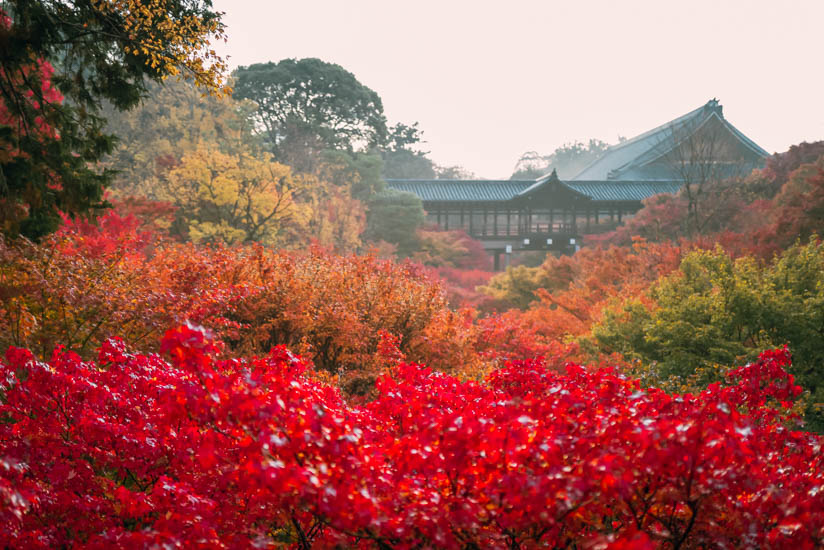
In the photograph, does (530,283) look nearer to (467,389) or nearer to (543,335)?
(543,335)

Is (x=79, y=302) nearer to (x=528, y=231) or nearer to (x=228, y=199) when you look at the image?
(x=228, y=199)

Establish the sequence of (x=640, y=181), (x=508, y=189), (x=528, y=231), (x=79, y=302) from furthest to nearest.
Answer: (x=640, y=181), (x=508, y=189), (x=528, y=231), (x=79, y=302)

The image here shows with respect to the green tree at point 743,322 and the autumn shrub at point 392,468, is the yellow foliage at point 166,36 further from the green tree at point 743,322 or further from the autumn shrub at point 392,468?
the green tree at point 743,322

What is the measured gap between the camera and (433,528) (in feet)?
6.75

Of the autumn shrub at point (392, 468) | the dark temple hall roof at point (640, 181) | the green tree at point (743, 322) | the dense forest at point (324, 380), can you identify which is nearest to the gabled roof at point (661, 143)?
the dark temple hall roof at point (640, 181)

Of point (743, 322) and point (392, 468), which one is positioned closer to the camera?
point (392, 468)

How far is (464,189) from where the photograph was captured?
1213 inches

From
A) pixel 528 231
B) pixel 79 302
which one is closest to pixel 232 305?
pixel 79 302

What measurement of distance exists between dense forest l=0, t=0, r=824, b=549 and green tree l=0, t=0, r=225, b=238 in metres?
0.03

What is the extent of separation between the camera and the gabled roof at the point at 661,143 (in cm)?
2898

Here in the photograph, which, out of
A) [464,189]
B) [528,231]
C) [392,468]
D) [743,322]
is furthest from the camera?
[464,189]

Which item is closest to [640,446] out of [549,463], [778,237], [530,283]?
[549,463]

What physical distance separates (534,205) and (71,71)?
2569 cm

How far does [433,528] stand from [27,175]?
245 inches
